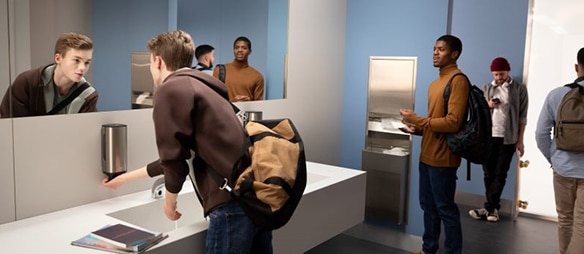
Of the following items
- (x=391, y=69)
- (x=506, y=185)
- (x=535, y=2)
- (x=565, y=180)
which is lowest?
(x=506, y=185)

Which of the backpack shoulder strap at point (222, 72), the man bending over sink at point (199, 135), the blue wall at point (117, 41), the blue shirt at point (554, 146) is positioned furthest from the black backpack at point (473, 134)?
the blue wall at point (117, 41)

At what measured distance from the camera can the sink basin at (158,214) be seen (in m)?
2.22

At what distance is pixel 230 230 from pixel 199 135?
362 millimetres

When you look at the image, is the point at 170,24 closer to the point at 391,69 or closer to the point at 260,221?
the point at 260,221

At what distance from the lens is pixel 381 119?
385cm

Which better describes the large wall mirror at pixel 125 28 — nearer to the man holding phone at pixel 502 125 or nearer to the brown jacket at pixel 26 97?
the brown jacket at pixel 26 97

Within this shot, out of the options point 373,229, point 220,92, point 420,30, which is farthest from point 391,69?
point 220,92

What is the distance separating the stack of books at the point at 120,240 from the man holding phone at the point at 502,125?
3.73 meters

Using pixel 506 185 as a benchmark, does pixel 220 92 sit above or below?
above

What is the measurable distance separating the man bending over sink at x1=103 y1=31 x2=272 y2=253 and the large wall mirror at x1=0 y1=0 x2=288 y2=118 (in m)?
0.42

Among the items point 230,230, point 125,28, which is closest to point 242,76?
point 125,28

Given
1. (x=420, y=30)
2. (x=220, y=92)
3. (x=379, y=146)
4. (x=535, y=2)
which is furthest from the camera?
(x=535, y=2)

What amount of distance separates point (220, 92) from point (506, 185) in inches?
166

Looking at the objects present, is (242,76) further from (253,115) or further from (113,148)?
(113,148)
